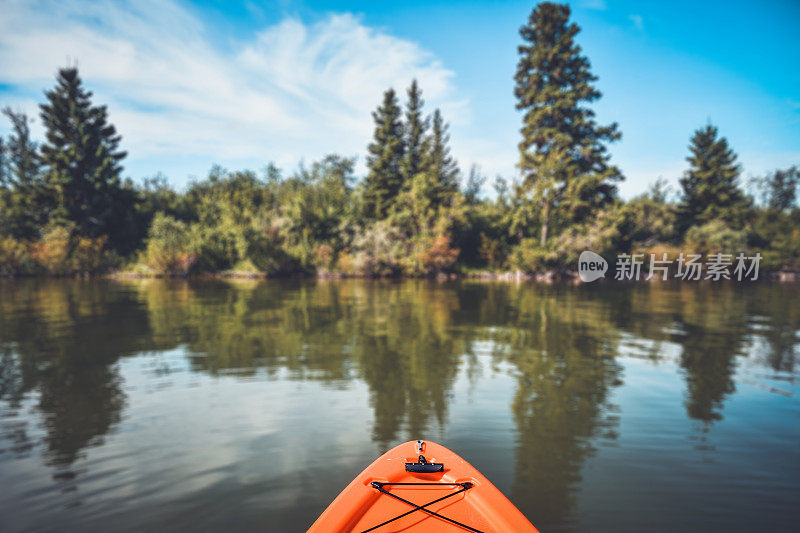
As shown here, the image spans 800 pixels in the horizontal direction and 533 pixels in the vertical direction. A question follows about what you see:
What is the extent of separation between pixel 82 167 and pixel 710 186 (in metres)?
64.5

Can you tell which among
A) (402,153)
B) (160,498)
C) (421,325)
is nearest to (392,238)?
(402,153)

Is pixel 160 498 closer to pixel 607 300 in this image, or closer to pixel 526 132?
pixel 607 300

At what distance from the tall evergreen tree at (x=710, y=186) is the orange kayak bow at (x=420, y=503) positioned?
4919cm

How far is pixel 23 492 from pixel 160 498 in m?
1.30

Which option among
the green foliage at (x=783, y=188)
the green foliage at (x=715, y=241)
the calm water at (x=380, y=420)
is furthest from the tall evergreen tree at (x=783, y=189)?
the calm water at (x=380, y=420)

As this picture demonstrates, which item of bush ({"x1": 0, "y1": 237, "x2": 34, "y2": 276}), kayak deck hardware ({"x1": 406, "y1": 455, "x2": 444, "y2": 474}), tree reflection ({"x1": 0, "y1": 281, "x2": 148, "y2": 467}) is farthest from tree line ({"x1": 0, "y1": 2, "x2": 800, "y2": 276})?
kayak deck hardware ({"x1": 406, "y1": 455, "x2": 444, "y2": 474})

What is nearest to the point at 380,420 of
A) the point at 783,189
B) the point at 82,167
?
the point at 82,167

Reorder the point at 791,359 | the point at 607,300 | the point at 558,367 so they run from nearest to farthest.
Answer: the point at 558,367
the point at 791,359
the point at 607,300

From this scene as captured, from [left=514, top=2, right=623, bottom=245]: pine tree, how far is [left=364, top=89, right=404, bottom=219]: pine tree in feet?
42.8

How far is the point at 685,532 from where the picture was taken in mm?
3072

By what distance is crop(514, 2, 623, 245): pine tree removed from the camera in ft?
112

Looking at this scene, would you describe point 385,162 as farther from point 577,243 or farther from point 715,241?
point 715,241

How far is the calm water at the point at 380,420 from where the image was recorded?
3395 millimetres

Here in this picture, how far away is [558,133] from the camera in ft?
113
